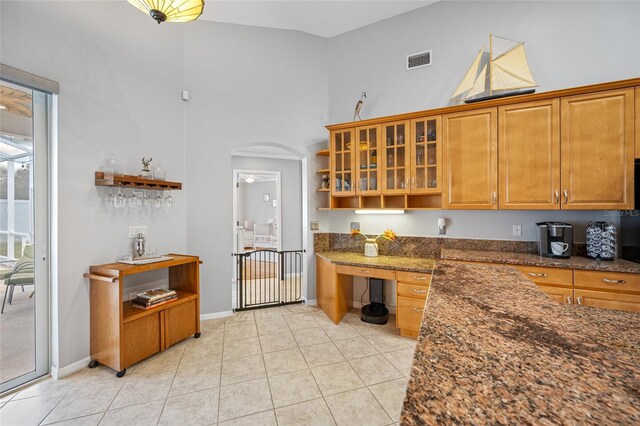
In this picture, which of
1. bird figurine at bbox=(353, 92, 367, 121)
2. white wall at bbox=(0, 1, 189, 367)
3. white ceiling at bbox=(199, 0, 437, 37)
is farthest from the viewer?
bird figurine at bbox=(353, 92, 367, 121)

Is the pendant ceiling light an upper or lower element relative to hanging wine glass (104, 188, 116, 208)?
upper

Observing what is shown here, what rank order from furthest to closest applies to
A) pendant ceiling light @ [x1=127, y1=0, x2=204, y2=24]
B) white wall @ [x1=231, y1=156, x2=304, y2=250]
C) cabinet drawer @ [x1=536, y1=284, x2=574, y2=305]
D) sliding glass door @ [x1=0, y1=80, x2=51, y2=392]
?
white wall @ [x1=231, y1=156, x2=304, y2=250], cabinet drawer @ [x1=536, y1=284, x2=574, y2=305], sliding glass door @ [x1=0, y1=80, x2=51, y2=392], pendant ceiling light @ [x1=127, y1=0, x2=204, y2=24]

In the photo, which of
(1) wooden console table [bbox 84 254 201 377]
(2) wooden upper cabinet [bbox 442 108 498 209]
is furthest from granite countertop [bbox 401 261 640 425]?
(1) wooden console table [bbox 84 254 201 377]

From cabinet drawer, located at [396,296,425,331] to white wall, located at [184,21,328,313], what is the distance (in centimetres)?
143

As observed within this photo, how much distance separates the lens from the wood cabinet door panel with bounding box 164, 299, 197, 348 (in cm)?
271

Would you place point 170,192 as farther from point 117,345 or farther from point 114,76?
point 117,345

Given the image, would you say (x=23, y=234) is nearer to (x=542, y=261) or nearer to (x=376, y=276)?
(x=376, y=276)

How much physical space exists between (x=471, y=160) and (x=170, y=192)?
3.40m

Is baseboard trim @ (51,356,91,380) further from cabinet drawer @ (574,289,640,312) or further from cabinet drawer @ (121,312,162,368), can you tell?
cabinet drawer @ (574,289,640,312)

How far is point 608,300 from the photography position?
88.4 inches

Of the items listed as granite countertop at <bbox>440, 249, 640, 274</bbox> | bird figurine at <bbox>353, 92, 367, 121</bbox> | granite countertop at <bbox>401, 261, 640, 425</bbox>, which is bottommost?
granite countertop at <bbox>440, 249, 640, 274</bbox>

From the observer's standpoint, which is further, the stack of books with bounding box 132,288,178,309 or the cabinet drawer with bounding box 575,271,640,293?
the stack of books with bounding box 132,288,178,309

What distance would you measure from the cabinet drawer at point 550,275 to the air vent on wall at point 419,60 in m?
2.64

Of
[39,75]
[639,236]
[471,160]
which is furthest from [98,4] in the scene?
[639,236]
